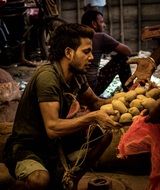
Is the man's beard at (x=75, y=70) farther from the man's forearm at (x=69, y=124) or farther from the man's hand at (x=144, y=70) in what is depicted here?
the man's hand at (x=144, y=70)

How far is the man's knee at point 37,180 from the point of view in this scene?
3.59 meters

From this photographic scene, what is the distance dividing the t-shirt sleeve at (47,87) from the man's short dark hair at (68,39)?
27 cm

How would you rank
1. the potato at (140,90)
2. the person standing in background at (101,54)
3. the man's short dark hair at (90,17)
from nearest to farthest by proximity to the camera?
1. the potato at (140,90)
2. the person standing in background at (101,54)
3. the man's short dark hair at (90,17)

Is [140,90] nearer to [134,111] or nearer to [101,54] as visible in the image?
[134,111]

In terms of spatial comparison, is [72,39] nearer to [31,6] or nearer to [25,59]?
[25,59]

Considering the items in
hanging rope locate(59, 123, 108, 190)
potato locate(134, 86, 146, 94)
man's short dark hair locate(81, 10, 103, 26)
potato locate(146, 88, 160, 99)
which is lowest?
hanging rope locate(59, 123, 108, 190)

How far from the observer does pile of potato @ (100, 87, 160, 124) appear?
368 cm

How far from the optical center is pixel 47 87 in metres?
3.77

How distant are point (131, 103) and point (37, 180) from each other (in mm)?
1019

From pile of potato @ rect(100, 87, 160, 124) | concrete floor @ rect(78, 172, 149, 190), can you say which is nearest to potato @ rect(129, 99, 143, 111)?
pile of potato @ rect(100, 87, 160, 124)

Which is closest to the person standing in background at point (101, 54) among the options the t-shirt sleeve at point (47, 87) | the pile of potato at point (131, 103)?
the pile of potato at point (131, 103)

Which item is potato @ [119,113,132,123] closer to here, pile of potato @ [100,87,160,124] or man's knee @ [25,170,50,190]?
pile of potato @ [100,87,160,124]

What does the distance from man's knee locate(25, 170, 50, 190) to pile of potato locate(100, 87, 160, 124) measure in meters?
0.73

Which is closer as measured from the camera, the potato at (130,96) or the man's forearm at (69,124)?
the man's forearm at (69,124)
